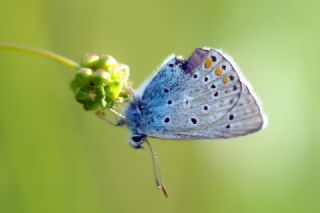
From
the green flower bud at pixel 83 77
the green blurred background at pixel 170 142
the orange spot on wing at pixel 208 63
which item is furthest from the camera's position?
the green blurred background at pixel 170 142

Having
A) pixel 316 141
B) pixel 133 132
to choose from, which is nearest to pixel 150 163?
pixel 316 141

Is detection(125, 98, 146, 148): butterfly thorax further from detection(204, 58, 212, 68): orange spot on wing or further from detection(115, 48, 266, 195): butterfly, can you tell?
detection(204, 58, 212, 68): orange spot on wing

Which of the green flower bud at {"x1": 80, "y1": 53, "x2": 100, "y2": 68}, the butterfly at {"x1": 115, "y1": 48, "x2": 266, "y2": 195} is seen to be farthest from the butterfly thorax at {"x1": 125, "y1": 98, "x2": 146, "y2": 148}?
the green flower bud at {"x1": 80, "y1": 53, "x2": 100, "y2": 68}

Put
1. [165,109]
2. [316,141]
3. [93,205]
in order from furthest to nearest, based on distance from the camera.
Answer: [316,141] < [93,205] < [165,109]

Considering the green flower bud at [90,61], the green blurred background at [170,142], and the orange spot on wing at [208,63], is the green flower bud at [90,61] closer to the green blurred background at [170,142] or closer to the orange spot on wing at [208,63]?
the orange spot on wing at [208,63]

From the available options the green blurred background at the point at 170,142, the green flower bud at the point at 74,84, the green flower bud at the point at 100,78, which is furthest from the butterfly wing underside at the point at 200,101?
the green blurred background at the point at 170,142

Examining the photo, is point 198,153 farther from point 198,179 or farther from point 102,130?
point 102,130
